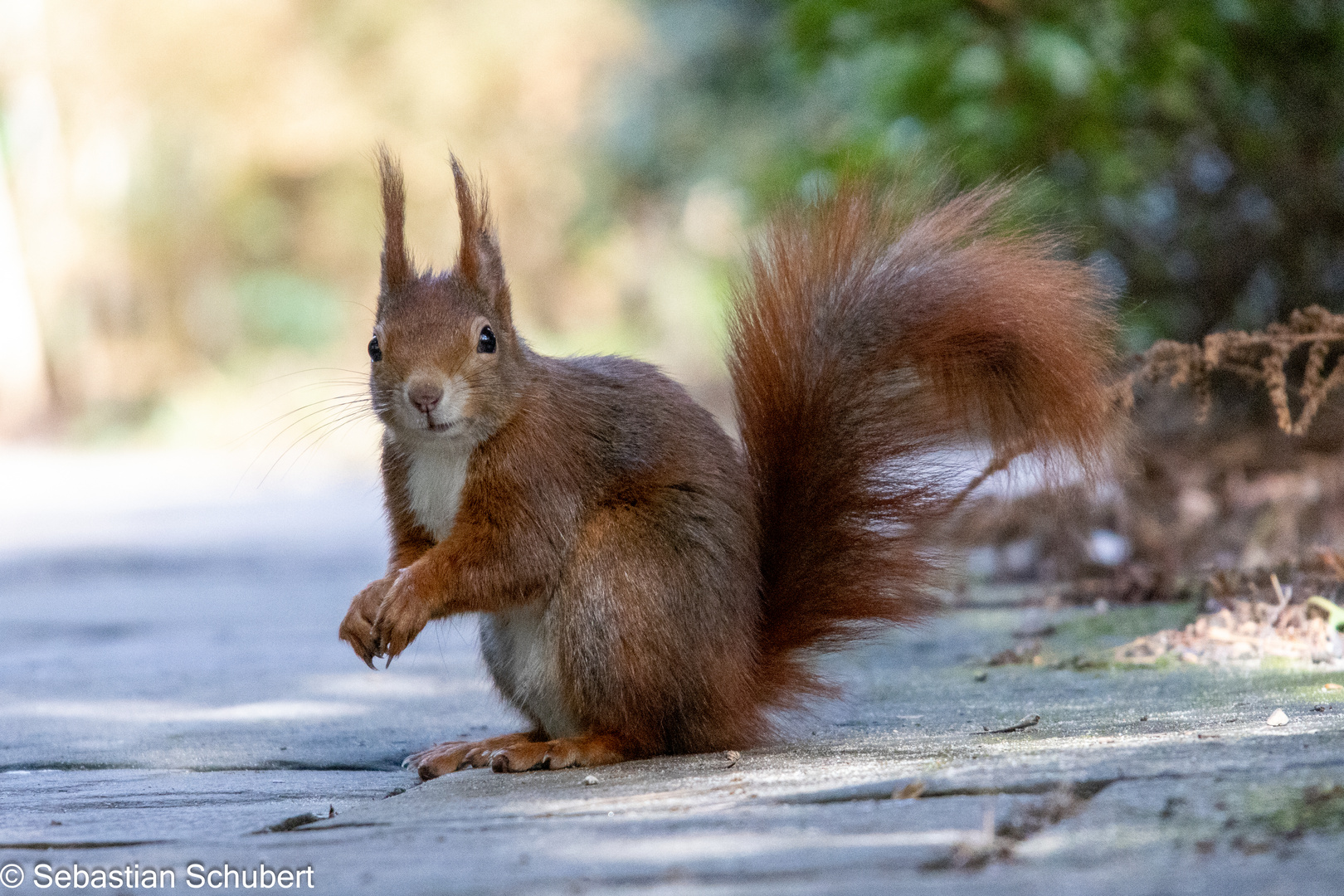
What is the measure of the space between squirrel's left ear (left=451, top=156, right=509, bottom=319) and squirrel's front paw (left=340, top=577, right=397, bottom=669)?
0.49m

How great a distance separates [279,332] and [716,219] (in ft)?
17.2

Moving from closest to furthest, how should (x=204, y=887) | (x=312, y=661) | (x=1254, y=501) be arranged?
(x=204, y=887), (x=312, y=661), (x=1254, y=501)

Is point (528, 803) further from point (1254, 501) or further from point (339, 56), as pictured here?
point (339, 56)

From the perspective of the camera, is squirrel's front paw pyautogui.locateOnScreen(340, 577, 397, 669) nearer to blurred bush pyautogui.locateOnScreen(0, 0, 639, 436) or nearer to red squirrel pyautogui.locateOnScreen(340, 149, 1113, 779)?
red squirrel pyautogui.locateOnScreen(340, 149, 1113, 779)

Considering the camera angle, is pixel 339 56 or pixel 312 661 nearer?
pixel 312 661

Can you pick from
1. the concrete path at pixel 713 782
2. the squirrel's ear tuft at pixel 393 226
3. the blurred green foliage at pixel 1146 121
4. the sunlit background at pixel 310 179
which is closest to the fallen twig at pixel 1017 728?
the concrete path at pixel 713 782

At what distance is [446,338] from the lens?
2.06 meters

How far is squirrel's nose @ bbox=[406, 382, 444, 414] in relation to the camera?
1.98 m

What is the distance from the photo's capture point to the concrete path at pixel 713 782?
3.96ft

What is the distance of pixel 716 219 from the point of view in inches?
696

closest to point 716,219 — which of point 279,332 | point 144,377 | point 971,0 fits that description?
point 279,332

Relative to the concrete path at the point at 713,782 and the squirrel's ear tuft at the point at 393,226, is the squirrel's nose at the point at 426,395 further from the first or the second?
the concrete path at the point at 713,782

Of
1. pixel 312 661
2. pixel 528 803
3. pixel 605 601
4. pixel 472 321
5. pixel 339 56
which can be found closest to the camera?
pixel 528 803

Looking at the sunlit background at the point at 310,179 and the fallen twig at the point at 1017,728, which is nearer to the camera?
the fallen twig at the point at 1017,728
